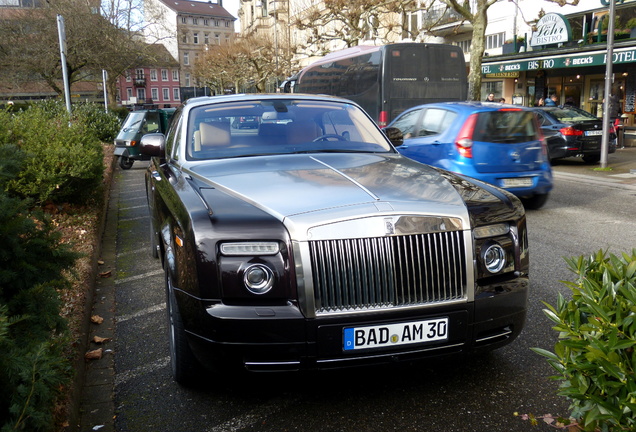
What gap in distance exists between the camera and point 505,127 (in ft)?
31.8

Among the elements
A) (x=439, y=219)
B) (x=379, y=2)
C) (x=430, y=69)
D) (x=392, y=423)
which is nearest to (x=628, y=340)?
(x=439, y=219)

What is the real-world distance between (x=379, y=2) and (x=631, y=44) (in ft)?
41.7

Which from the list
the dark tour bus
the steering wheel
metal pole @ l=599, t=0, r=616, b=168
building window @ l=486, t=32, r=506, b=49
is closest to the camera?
the steering wheel

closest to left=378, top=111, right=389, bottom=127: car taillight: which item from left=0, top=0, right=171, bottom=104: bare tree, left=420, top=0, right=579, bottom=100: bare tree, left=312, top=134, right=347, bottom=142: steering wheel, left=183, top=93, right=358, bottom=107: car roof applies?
left=420, top=0, right=579, bottom=100: bare tree

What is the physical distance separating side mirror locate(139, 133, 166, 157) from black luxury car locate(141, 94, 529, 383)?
1960 millimetres

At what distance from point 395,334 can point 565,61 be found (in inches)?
956

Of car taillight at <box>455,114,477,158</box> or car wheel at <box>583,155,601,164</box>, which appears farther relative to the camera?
car wheel at <box>583,155,601,164</box>

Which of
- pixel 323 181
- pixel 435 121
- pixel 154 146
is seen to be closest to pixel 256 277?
pixel 323 181

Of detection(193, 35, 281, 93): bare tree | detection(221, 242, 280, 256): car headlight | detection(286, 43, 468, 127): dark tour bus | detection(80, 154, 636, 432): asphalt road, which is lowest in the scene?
detection(80, 154, 636, 432): asphalt road

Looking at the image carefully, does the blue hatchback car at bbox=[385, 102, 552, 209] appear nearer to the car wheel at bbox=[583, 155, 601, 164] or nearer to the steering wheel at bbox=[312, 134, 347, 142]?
the steering wheel at bbox=[312, 134, 347, 142]

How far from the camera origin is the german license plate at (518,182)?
9625 millimetres

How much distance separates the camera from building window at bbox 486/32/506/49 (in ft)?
107

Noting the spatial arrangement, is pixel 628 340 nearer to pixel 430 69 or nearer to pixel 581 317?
pixel 581 317

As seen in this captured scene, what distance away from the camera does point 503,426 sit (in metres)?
3.16
